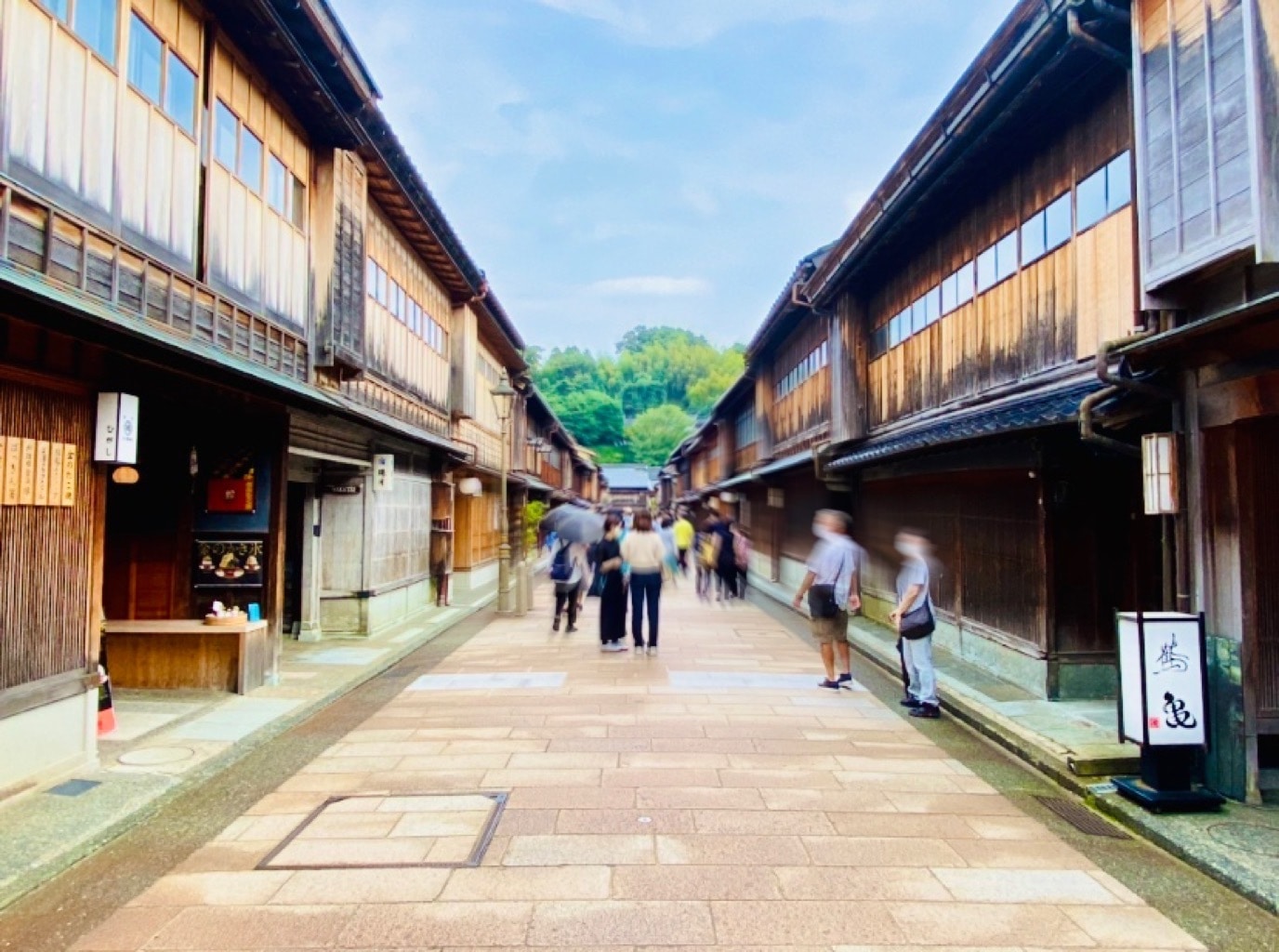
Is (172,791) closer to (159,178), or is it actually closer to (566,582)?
(159,178)

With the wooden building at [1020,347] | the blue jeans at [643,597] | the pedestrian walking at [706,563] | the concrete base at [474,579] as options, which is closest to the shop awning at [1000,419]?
the wooden building at [1020,347]

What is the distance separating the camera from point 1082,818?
19.7 ft

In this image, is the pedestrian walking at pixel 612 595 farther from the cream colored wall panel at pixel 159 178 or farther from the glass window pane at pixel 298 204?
the cream colored wall panel at pixel 159 178

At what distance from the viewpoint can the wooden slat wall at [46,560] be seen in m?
6.07

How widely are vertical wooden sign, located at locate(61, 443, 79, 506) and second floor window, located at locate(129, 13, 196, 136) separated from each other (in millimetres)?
3747

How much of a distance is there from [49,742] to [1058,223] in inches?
449

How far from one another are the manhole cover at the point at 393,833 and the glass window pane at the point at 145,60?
7118mm

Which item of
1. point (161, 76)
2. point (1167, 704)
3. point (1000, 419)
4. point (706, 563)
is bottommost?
point (1167, 704)

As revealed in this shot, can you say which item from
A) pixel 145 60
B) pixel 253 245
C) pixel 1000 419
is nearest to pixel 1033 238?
pixel 1000 419

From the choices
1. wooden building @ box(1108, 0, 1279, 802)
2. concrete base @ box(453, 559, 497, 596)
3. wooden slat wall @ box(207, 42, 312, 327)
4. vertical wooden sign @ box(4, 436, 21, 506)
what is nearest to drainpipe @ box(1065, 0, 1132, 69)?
wooden building @ box(1108, 0, 1279, 802)

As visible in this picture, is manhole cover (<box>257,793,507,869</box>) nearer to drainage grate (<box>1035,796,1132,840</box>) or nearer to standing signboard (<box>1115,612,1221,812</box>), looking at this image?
drainage grate (<box>1035,796,1132,840</box>)

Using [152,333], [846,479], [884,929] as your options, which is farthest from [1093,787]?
[846,479]

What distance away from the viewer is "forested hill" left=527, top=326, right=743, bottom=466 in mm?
91688

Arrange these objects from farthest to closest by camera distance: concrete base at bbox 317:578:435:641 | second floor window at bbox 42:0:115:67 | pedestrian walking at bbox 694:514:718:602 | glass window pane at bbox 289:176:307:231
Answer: pedestrian walking at bbox 694:514:718:602 → concrete base at bbox 317:578:435:641 → glass window pane at bbox 289:176:307:231 → second floor window at bbox 42:0:115:67
